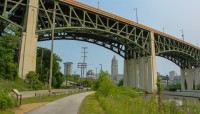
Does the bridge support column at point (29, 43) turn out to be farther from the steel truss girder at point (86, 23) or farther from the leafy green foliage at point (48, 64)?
the leafy green foliage at point (48, 64)

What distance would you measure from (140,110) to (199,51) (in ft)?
273

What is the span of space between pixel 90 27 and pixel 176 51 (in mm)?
35174

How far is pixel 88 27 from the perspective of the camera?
4800 cm

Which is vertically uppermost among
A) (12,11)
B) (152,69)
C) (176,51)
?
(12,11)

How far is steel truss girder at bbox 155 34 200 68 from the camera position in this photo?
226 ft

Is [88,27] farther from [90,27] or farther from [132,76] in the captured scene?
[132,76]

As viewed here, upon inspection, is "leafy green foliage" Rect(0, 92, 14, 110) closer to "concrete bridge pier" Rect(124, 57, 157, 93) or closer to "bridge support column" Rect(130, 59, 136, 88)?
"concrete bridge pier" Rect(124, 57, 157, 93)

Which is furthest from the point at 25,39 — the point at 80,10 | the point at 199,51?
the point at 199,51

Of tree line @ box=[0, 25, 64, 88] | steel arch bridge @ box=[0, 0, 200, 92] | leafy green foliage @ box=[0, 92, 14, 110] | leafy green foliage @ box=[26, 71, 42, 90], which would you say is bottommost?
leafy green foliage @ box=[0, 92, 14, 110]

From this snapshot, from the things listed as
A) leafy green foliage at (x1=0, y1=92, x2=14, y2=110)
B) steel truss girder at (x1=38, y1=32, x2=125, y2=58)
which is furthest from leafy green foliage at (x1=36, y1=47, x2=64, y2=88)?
leafy green foliage at (x1=0, y1=92, x2=14, y2=110)

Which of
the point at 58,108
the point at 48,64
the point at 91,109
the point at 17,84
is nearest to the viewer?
the point at 91,109

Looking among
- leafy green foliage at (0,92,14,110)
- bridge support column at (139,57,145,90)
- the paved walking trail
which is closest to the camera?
leafy green foliage at (0,92,14,110)

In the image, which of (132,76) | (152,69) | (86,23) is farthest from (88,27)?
(132,76)

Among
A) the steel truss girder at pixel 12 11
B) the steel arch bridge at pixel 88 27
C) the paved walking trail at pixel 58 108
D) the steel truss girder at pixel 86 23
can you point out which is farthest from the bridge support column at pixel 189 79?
the paved walking trail at pixel 58 108
